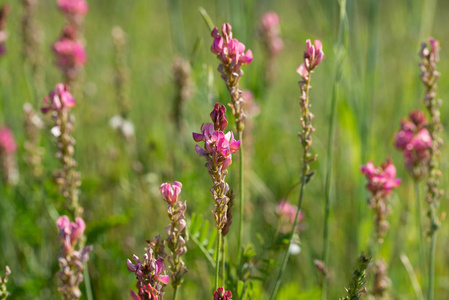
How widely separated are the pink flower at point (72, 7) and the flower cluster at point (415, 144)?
6.32 ft

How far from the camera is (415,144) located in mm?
1643

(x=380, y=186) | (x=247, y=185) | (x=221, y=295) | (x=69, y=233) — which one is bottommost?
(x=221, y=295)

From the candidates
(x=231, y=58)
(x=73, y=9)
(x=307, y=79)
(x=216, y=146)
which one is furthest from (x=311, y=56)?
(x=73, y=9)

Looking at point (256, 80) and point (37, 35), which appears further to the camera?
point (37, 35)

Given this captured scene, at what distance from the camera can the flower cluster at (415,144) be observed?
163cm

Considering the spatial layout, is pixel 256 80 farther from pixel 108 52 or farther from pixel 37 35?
pixel 108 52

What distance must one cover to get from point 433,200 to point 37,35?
2.10 meters

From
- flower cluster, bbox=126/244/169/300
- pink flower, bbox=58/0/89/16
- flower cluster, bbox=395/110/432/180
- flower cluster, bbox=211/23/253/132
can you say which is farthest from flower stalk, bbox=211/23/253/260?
pink flower, bbox=58/0/89/16

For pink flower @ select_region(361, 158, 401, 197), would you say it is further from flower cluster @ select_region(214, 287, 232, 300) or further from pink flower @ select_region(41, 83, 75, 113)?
pink flower @ select_region(41, 83, 75, 113)

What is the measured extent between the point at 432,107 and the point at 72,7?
82.6 inches

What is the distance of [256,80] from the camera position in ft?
7.51

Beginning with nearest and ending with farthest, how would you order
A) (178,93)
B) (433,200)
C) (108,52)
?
(433,200)
(178,93)
(108,52)

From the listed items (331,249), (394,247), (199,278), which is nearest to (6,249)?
(199,278)

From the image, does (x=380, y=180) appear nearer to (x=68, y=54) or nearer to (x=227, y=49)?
(x=227, y=49)
